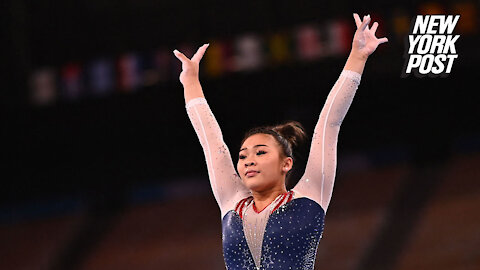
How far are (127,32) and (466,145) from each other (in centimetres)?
622

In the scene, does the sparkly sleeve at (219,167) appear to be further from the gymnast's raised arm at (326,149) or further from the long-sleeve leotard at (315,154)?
the gymnast's raised arm at (326,149)

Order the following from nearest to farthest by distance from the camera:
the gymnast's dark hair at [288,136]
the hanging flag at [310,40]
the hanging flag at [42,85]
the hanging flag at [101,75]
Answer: the gymnast's dark hair at [288,136], the hanging flag at [310,40], the hanging flag at [101,75], the hanging flag at [42,85]

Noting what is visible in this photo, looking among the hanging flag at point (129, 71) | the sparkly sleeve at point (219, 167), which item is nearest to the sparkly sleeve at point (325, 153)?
the sparkly sleeve at point (219, 167)

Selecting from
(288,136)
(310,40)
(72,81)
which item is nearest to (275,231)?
(288,136)

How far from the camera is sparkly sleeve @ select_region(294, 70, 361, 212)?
288cm

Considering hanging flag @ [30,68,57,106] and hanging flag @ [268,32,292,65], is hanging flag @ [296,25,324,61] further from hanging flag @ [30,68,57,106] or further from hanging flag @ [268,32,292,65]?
hanging flag @ [30,68,57,106]

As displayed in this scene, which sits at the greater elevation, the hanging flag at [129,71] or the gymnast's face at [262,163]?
the hanging flag at [129,71]

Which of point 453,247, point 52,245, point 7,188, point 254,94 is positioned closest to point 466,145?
point 453,247

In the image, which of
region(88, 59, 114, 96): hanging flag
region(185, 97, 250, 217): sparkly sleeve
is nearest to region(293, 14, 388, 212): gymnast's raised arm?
region(185, 97, 250, 217): sparkly sleeve

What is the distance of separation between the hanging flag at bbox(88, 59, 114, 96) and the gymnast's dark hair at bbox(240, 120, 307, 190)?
834 cm

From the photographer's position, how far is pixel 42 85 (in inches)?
443

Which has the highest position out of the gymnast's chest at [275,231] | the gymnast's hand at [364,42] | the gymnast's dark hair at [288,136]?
the gymnast's hand at [364,42]

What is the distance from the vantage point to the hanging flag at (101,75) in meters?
11.1

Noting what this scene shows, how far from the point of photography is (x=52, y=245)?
1311cm
